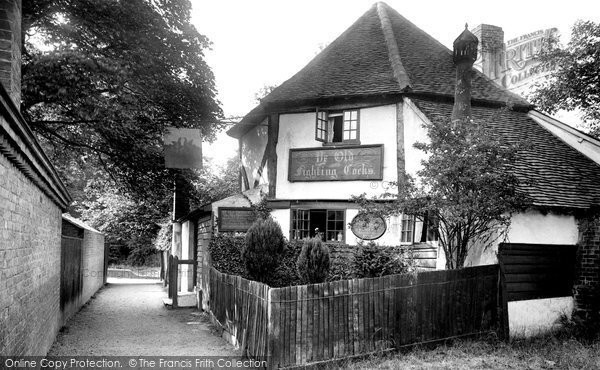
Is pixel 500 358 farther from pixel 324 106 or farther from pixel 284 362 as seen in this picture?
pixel 324 106

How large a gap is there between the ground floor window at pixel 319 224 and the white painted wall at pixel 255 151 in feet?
5.54

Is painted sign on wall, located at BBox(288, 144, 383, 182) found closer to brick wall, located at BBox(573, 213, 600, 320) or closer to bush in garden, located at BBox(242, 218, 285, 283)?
bush in garden, located at BBox(242, 218, 285, 283)

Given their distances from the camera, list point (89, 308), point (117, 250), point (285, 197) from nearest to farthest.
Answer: point (285, 197) → point (89, 308) → point (117, 250)

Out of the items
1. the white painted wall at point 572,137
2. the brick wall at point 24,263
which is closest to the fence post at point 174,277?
the brick wall at point 24,263

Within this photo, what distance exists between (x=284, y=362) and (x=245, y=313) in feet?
5.02

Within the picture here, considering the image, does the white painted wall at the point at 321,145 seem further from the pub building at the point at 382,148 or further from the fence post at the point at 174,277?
the fence post at the point at 174,277

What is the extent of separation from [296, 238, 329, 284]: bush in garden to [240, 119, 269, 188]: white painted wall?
4904 mm

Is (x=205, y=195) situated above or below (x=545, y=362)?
above

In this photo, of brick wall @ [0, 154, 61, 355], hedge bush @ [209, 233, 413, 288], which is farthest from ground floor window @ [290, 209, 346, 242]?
brick wall @ [0, 154, 61, 355]

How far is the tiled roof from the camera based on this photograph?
10.9 metres

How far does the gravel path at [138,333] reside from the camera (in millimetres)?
9117

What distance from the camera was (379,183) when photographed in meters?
12.9

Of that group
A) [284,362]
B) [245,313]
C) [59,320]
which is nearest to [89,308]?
[59,320]

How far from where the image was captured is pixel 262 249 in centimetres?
1148
